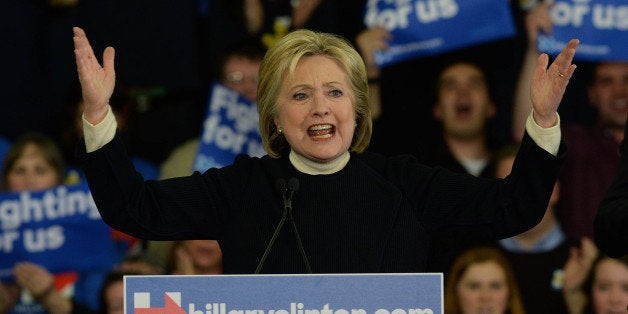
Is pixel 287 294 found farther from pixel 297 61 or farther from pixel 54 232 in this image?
pixel 54 232

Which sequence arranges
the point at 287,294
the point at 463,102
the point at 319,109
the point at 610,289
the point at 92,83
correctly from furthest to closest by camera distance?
1. the point at 463,102
2. the point at 610,289
3. the point at 319,109
4. the point at 92,83
5. the point at 287,294

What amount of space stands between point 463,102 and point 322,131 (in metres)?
2.55

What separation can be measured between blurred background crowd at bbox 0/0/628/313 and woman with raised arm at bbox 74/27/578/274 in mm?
2252

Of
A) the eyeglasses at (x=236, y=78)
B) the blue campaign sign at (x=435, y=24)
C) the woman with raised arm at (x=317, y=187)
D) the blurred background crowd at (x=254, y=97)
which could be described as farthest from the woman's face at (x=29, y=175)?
the woman with raised arm at (x=317, y=187)

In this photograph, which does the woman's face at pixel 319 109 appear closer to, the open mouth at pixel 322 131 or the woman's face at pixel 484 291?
the open mouth at pixel 322 131

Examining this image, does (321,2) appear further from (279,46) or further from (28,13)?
(279,46)

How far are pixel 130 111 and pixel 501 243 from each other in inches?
65.7

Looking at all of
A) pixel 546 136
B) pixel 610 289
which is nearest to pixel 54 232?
pixel 610 289

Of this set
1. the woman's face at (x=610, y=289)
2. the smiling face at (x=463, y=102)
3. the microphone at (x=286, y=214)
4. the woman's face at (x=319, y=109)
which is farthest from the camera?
the smiling face at (x=463, y=102)

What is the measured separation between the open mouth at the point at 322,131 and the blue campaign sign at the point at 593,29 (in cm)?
254

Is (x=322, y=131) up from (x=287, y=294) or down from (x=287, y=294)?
up

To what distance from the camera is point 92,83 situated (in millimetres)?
2461

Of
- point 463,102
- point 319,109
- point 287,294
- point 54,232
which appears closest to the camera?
point 287,294

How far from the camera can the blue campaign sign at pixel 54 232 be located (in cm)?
520
